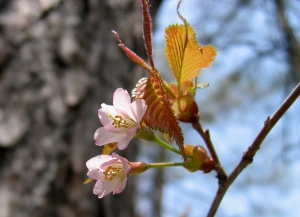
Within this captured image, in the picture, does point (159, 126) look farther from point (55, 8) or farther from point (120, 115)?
point (55, 8)

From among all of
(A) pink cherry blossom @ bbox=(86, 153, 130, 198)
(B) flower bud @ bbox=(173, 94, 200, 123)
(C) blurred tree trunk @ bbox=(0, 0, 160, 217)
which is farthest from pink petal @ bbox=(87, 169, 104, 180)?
(C) blurred tree trunk @ bbox=(0, 0, 160, 217)

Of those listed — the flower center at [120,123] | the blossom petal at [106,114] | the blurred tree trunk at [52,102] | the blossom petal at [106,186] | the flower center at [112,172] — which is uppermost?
the blurred tree trunk at [52,102]

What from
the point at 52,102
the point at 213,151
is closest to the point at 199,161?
the point at 213,151

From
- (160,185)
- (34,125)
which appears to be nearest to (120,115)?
(34,125)

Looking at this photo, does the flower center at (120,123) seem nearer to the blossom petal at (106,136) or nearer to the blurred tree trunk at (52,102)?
the blossom petal at (106,136)

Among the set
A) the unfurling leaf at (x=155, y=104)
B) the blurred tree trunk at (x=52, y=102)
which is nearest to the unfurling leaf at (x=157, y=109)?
the unfurling leaf at (x=155, y=104)

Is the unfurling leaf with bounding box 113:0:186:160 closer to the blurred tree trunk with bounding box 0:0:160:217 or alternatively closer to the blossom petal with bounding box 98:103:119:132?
the blossom petal with bounding box 98:103:119:132
